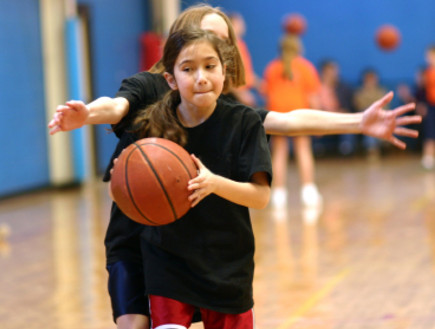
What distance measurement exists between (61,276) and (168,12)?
300 inches

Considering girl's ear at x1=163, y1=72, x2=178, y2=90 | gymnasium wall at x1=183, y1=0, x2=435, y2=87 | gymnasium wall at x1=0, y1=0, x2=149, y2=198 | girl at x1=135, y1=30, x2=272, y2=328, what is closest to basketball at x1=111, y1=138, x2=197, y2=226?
girl at x1=135, y1=30, x2=272, y2=328

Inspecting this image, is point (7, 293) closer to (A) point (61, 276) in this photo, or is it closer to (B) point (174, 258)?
(A) point (61, 276)

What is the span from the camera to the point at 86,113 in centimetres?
221

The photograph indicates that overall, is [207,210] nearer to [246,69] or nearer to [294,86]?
[246,69]

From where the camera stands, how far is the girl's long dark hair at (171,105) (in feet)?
7.51

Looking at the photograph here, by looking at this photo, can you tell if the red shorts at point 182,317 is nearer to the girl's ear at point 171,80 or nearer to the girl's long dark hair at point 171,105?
the girl's long dark hair at point 171,105

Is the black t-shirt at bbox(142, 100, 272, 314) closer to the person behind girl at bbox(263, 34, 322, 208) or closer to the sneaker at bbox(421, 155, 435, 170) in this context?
the person behind girl at bbox(263, 34, 322, 208)

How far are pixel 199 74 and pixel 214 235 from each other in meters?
0.50

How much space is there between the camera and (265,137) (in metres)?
2.37

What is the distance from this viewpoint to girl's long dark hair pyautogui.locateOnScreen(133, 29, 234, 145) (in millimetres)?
2289

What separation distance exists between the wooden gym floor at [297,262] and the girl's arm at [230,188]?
1596mm

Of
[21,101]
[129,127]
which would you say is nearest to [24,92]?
[21,101]

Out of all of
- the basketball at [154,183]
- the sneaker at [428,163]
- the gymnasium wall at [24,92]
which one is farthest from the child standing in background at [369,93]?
the basketball at [154,183]

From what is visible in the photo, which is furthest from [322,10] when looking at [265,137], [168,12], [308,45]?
[265,137]
